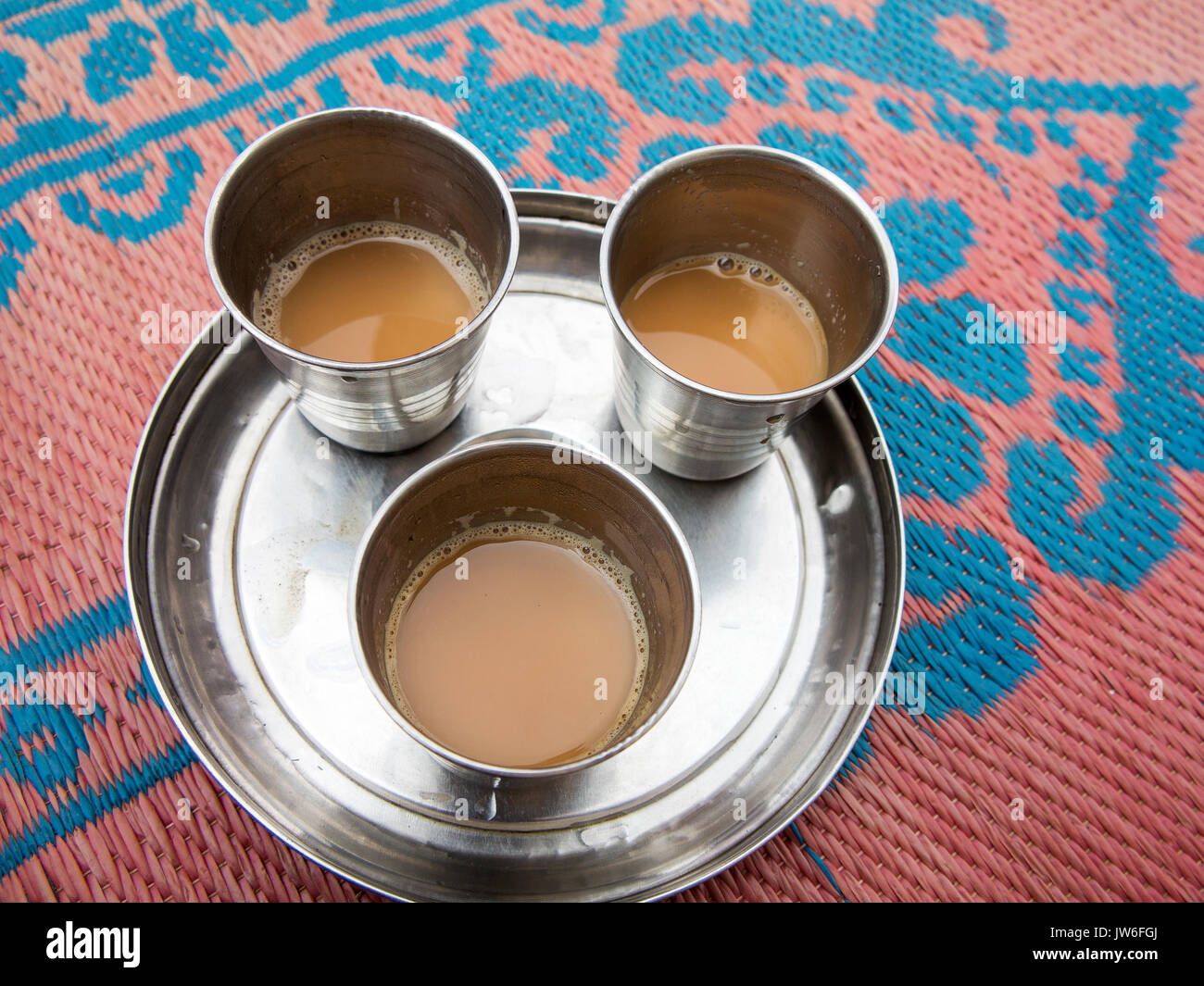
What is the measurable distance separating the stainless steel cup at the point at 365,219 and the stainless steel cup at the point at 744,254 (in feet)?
0.49

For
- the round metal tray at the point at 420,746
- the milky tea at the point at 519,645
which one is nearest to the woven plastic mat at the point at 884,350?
the round metal tray at the point at 420,746

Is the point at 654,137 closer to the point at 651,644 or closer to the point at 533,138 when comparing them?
the point at 533,138

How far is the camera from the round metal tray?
0.85 metres

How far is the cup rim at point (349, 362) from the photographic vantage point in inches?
30.2

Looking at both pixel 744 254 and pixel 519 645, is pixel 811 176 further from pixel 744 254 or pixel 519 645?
pixel 519 645

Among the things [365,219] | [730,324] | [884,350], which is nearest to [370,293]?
[365,219]

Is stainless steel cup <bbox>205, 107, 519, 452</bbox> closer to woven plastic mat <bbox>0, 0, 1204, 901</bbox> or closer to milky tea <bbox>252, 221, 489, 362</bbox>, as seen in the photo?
milky tea <bbox>252, 221, 489, 362</bbox>

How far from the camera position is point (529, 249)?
1.06 m

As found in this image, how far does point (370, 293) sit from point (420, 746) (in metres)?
0.52

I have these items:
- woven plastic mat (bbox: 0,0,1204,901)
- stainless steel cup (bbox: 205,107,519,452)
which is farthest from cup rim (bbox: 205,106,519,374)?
woven plastic mat (bbox: 0,0,1204,901)

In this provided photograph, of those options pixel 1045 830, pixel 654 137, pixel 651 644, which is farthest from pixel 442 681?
pixel 654 137

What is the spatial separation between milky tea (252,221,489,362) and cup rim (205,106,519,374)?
0.55 ft
